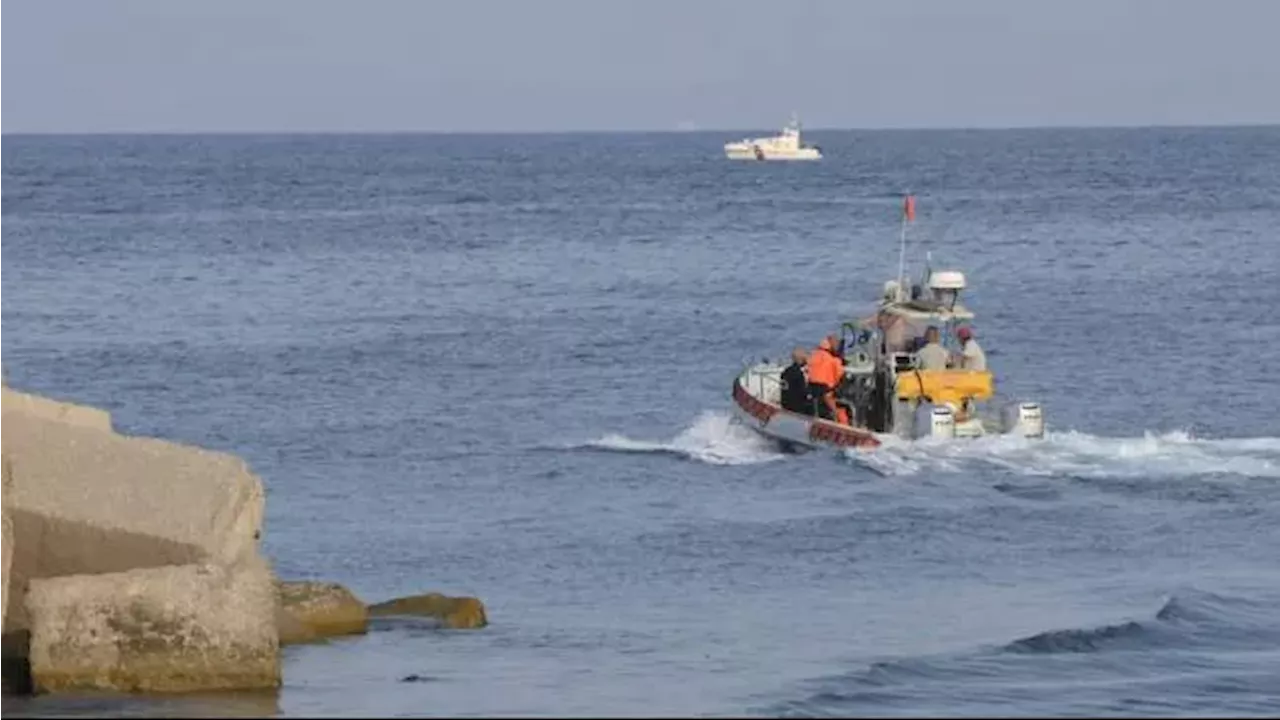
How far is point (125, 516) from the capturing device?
16.0 meters

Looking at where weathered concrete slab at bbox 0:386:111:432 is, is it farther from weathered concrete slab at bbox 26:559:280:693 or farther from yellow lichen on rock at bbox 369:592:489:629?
weathered concrete slab at bbox 26:559:280:693

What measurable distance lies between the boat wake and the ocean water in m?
0.06

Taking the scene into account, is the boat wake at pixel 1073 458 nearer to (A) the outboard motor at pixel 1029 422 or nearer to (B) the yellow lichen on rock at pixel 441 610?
(A) the outboard motor at pixel 1029 422

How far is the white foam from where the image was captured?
102ft

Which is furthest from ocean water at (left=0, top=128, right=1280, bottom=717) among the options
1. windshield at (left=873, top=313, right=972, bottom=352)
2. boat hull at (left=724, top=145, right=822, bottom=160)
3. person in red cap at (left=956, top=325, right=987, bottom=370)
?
boat hull at (left=724, top=145, right=822, bottom=160)

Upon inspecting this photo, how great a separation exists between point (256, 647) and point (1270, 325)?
114 feet

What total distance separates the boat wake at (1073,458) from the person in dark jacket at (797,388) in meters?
1.42

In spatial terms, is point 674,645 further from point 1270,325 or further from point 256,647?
point 1270,325

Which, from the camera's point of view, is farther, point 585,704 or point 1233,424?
point 1233,424

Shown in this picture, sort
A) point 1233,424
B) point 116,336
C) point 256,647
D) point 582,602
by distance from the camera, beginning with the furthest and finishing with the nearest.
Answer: point 116,336
point 1233,424
point 582,602
point 256,647

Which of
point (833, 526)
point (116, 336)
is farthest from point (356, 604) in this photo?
point (116, 336)

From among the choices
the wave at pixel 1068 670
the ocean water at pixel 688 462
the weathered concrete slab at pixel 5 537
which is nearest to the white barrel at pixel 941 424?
the ocean water at pixel 688 462

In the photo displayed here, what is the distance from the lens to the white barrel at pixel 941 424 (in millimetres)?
29719

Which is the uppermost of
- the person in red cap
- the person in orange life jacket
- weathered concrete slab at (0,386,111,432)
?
weathered concrete slab at (0,386,111,432)
